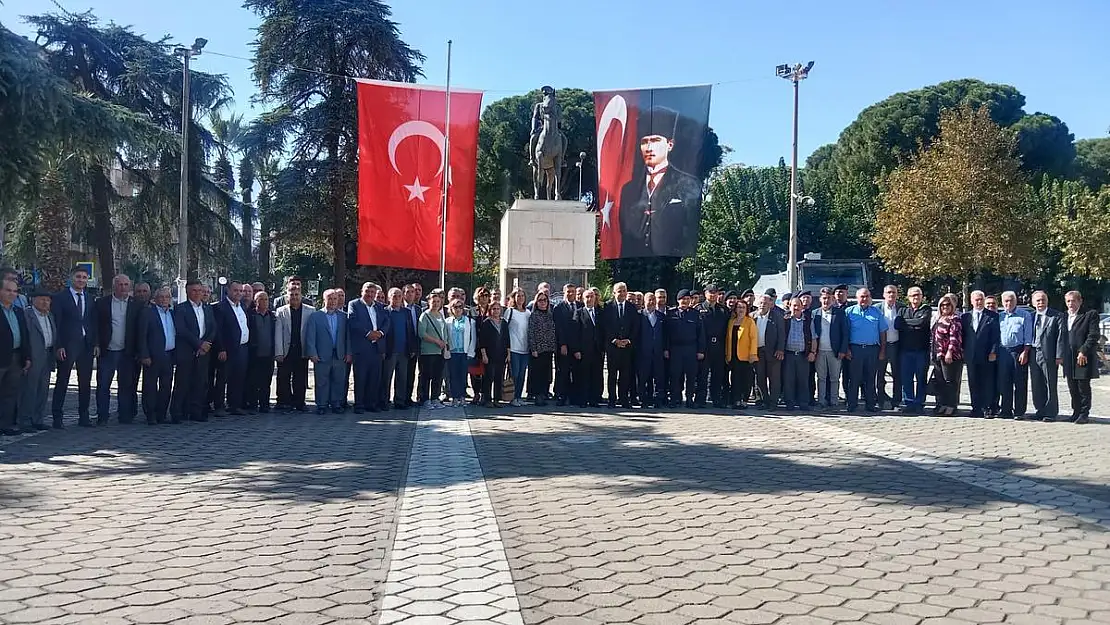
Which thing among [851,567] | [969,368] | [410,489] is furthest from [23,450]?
[969,368]

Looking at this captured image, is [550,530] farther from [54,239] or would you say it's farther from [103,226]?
[54,239]

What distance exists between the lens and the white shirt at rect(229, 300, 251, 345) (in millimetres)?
11320

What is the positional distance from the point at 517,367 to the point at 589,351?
1083mm

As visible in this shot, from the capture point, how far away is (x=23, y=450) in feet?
27.2

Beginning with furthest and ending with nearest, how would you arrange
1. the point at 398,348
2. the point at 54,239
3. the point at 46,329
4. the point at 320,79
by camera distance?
the point at 320,79 → the point at 54,239 → the point at 398,348 → the point at 46,329

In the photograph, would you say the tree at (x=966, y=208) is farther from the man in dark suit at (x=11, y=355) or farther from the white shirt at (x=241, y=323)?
the man in dark suit at (x=11, y=355)

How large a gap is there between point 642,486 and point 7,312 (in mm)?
7131

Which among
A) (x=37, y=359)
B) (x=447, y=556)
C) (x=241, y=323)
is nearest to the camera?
(x=447, y=556)

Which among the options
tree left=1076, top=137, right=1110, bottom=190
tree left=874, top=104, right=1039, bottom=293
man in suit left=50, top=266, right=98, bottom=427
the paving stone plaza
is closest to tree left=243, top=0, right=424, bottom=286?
tree left=874, top=104, right=1039, bottom=293

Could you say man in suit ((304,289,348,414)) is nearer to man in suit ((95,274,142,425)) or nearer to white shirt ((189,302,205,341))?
white shirt ((189,302,205,341))

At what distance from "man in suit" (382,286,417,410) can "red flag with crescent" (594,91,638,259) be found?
7.52m

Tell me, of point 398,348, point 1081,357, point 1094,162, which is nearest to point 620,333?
point 398,348

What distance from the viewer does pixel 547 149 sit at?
19000 mm

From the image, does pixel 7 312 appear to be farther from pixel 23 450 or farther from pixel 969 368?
pixel 969 368
